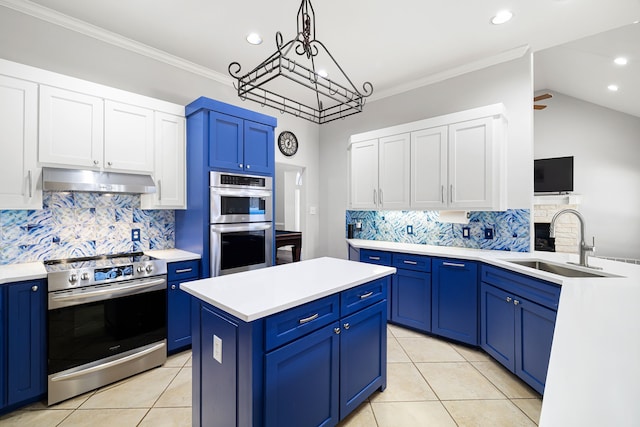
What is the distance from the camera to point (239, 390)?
1.36m

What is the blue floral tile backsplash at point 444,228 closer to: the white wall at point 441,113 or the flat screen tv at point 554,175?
the white wall at point 441,113

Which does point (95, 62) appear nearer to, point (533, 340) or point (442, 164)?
point (442, 164)

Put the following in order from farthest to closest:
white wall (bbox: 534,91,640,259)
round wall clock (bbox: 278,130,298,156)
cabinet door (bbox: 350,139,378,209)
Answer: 1. white wall (bbox: 534,91,640,259)
2. round wall clock (bbox: 278,130,298,156)
3. cabinet door (bbox: 350,139,378,209)

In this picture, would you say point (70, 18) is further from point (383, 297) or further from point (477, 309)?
point (477, 309)

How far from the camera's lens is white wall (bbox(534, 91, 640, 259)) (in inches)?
198

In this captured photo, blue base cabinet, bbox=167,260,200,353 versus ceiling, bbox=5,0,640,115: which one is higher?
ceiling, bbox=5,0,640,115

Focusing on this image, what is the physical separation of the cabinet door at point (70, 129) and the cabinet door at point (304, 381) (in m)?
2.34

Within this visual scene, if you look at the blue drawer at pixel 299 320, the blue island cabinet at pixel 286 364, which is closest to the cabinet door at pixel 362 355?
the blue island cabinet at pixel 286 364

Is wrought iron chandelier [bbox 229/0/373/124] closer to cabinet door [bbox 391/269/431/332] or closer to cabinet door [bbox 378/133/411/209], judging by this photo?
cabinet door [bbox 378/133/411/209]

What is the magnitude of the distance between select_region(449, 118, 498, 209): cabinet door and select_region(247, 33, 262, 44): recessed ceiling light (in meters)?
2.22

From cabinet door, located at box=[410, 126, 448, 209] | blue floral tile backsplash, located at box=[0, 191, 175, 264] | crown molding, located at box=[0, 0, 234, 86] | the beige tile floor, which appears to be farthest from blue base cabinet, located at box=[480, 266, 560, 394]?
crown molding, located at box=[0, 0, 234, 86]

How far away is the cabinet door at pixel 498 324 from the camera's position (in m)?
2.39

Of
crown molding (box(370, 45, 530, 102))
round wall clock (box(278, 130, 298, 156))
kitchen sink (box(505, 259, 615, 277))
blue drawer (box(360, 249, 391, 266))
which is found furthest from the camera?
round wall clock (box(278, 130, 298, 156))

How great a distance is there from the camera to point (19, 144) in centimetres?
215
